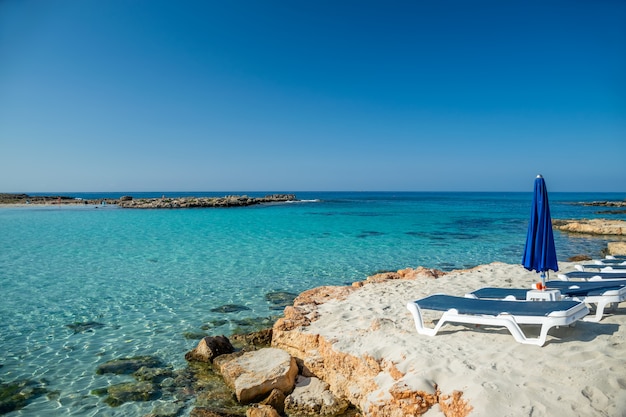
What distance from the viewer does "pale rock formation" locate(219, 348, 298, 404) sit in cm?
472

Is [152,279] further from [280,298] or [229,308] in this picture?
[280,298]

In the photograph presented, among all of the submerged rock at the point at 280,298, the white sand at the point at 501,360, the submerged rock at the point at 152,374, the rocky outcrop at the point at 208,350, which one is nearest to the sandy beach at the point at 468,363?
the white sand at the point at 501,360

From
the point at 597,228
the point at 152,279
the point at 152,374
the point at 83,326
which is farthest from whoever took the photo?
the point at 597,228

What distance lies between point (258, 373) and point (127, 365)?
227 cm

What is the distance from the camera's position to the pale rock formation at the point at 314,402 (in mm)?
4465

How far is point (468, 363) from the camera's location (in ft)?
13.6

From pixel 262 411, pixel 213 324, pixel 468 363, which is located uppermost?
pixel 468 363

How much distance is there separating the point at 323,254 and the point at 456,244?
7090mm

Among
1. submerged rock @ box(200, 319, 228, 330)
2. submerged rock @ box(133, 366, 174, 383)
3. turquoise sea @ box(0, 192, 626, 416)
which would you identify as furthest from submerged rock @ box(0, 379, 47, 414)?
submerged rock @ box(200, 319, 228, 330)

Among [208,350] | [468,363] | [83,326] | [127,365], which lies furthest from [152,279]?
[468,363]

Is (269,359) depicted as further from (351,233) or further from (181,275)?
(351,233)

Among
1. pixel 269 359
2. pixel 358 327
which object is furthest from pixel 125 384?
pixel 358 327

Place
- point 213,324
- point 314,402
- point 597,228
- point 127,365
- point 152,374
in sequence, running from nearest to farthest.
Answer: point 314,402 → point 152,374 → point 127,365 → point 213,324 → point 597,228

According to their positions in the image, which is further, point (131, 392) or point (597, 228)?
point (597, 228)
